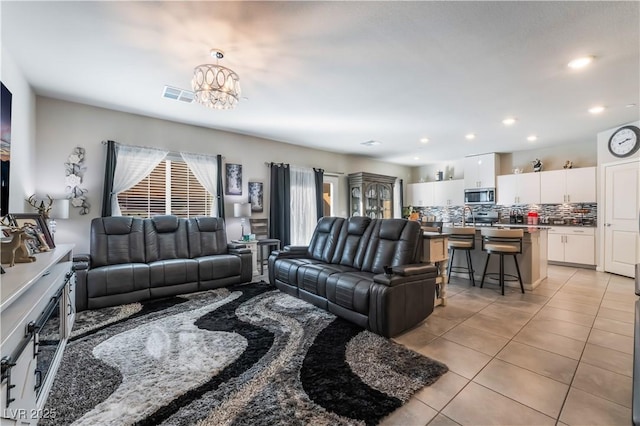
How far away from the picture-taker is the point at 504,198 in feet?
21.6

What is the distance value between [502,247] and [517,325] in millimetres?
1346

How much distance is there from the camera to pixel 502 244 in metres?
4.09

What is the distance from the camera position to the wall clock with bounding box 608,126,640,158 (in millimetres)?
4520

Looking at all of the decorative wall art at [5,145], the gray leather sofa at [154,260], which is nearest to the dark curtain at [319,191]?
the gray leather sofa at [154,260]

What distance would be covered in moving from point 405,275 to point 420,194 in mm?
6236

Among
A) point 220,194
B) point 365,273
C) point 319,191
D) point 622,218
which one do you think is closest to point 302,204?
point 319,191

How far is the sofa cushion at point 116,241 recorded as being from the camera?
3.60 metres

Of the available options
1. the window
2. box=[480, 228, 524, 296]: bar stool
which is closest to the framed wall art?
the window

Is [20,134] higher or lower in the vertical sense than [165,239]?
higher

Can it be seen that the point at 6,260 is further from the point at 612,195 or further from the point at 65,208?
the point at 612,195

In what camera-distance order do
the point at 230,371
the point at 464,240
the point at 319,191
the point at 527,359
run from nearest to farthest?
the point at 230,371
the point at 527,359
the point at 464,240
the point at 319,191

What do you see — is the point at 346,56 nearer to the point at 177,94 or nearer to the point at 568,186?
the point at 177,94

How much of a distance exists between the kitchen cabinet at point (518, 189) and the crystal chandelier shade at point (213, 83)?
6547 mm

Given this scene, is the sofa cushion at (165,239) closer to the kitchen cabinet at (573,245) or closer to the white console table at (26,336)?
the white console table at (26,336)
